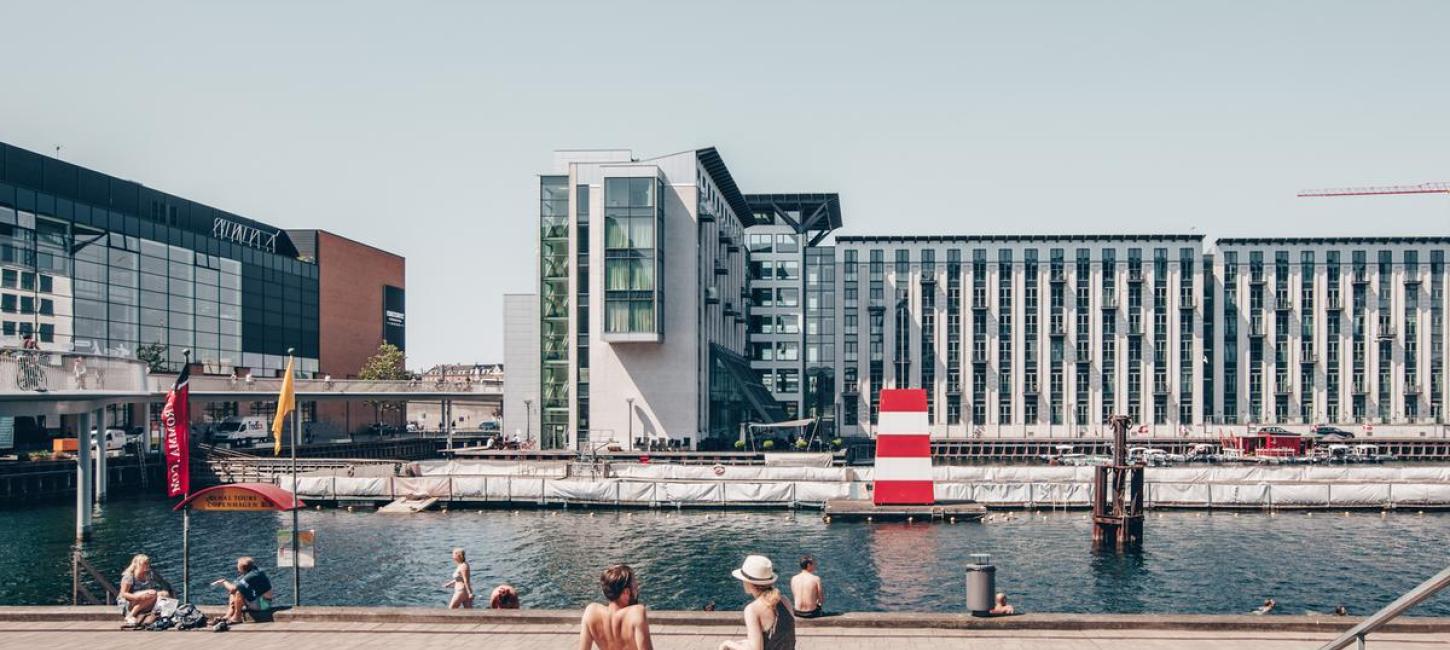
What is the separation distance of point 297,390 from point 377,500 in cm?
3937

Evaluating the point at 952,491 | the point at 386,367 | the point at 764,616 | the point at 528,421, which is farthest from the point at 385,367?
the point at 764,616

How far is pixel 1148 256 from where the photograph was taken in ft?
436

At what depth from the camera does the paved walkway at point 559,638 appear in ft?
64.9

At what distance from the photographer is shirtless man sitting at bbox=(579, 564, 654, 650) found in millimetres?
11336

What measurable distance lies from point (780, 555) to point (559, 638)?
2985 cm

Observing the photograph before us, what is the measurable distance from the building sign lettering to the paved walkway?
11628 cm

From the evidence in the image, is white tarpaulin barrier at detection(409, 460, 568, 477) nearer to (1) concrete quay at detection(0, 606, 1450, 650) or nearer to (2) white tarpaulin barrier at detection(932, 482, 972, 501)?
(2) white tarpaulin barrier at detection(932, 482, 972, 501)

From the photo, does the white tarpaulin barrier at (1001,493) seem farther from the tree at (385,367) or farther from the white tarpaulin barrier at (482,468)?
the tree at (385,367)

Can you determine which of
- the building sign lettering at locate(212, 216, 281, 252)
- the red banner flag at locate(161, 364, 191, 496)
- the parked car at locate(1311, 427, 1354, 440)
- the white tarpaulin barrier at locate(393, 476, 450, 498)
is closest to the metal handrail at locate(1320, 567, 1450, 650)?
the red banner flag at locate(161, 364, 191, 496)

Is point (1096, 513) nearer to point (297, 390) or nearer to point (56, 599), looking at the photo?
point (56, 599)

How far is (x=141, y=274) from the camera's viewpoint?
11294cm

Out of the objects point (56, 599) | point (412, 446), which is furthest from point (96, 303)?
point (56, 599)

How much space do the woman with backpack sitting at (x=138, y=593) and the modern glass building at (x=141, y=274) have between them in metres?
79.4

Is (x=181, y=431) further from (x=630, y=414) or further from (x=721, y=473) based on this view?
(x=630, y=414)
